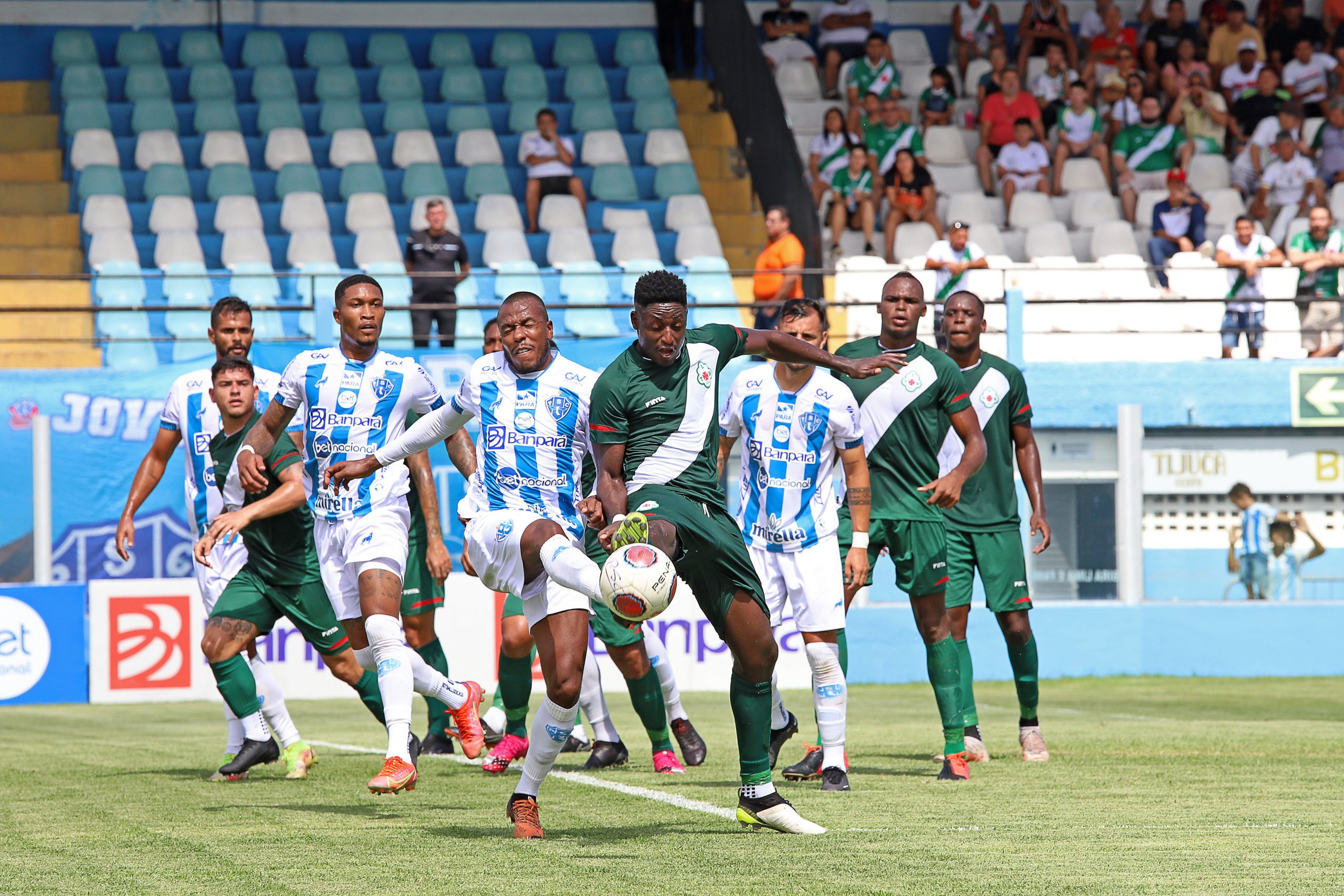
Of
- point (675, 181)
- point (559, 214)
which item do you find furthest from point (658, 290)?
point (675, 181)

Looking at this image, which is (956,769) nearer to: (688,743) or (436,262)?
(688,743)

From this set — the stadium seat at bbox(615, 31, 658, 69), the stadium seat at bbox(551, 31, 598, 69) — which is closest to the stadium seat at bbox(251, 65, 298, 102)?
the stadium seat at bbox(551, 31, 598, 69)

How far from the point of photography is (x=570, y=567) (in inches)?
245

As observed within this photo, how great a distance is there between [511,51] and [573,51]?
0.85 meters

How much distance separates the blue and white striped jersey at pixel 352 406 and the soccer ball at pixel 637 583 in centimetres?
244

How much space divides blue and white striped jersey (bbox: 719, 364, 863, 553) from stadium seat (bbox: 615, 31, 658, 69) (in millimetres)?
15832

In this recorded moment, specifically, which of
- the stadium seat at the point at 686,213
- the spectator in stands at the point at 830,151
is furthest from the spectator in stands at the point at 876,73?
the stadium seat at the point at 686,213

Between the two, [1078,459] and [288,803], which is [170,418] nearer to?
[288,803]

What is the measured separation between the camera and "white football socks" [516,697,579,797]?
6.37 metres

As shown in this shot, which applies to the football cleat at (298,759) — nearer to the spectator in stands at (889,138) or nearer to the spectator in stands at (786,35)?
the spectator in stands at (889,138)

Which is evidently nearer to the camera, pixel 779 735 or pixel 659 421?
pixel 659 421

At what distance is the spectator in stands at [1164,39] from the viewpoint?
22.0 m

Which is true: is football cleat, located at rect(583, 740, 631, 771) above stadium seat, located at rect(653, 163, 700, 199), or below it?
below

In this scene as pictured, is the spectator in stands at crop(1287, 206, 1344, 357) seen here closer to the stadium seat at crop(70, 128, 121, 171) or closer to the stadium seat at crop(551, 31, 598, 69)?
the stadium seat at crop(551, 31, 598, 69)
